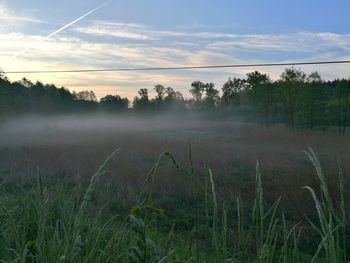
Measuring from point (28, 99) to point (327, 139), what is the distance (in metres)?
61.6

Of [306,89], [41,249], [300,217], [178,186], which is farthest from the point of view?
[306,89]

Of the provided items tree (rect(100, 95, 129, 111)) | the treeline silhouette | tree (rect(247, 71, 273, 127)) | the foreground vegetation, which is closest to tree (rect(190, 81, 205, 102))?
the treeline silhouette

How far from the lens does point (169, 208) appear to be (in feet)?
34.5

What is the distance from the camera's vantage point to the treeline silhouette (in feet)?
168

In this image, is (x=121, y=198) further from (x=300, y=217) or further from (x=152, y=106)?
(x=152, y=106)

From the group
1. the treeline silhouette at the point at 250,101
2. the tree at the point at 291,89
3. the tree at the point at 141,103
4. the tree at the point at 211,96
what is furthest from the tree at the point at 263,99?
the tree at the point at 141,103

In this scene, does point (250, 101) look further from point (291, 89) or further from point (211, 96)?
point (211, 96)

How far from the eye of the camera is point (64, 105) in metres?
95.1

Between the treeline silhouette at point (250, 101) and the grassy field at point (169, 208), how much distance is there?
32.5 metres

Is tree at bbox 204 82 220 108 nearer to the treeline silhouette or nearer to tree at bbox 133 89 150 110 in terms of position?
the treeline silhouette

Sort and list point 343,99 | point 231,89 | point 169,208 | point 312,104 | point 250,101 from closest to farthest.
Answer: point 169,208 < point 312,104 < point 343,99 < point 250,101 < point 231,89

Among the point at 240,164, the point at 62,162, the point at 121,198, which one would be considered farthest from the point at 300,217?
the point at 62,162

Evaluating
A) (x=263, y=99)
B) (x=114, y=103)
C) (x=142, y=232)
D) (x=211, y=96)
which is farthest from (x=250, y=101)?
(x=142, y=232)

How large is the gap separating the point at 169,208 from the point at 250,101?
61.1 metres
